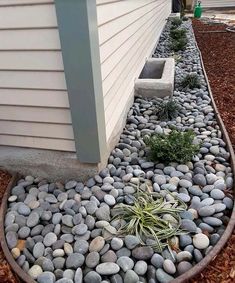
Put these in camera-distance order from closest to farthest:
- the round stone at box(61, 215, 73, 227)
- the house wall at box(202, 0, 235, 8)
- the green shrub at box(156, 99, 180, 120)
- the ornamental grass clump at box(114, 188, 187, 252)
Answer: the ornamental grass clump at box(114, 188, 187, 252) < the round stone at box(61, 215, 73, 227) < the green shrub at box(156, 99, 180, 120) < the house wall at box(202, 0, 235, 8)

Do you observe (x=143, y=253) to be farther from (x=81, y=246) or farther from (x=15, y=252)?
(x=15, y=252)

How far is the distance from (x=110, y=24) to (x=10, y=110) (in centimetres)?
101

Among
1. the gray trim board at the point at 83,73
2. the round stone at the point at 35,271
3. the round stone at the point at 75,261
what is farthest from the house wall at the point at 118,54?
the round stone at the point at 35,271

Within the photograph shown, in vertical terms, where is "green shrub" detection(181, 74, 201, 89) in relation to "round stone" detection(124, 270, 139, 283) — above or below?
above

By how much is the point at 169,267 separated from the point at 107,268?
322 mm

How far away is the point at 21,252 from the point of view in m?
1.66

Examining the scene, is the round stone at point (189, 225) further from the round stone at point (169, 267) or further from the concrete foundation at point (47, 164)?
the concrete foundation at point (47, 164)

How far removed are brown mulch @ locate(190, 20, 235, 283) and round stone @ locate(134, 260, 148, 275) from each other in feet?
0.79

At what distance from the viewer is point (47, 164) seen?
2.17 meters

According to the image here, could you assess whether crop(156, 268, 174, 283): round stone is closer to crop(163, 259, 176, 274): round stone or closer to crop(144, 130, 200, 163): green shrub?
crop(163, 259, 176, 274): round stone

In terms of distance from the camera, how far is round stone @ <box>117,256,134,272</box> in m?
1.52

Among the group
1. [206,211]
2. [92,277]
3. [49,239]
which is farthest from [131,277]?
[206,211]

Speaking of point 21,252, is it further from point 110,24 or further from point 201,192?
point 110,24

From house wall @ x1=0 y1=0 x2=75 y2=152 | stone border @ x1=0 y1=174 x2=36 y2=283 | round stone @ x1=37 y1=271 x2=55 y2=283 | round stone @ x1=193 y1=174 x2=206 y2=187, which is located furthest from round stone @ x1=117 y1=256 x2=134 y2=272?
house wall @ x1=0 y1=0 x2=75 y2=152
